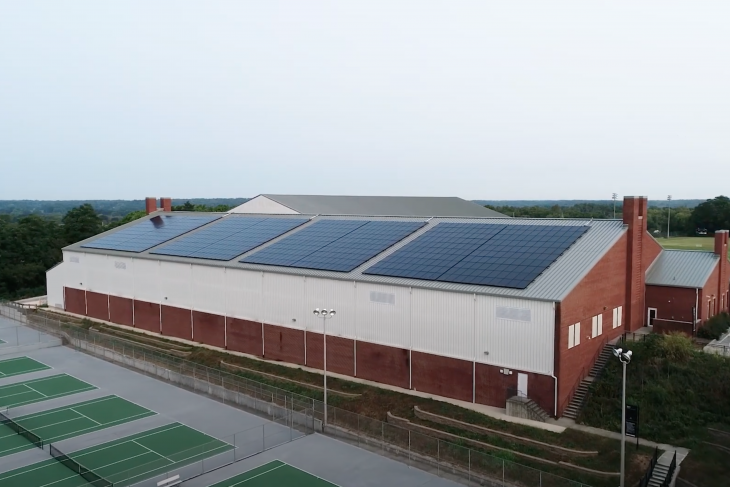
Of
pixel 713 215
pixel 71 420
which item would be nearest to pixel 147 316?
pixel 71 420

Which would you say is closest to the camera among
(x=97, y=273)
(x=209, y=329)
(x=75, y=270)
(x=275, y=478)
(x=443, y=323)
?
(x=275, y=478)

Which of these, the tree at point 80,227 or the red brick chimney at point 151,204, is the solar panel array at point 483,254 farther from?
the tree at point 80,227

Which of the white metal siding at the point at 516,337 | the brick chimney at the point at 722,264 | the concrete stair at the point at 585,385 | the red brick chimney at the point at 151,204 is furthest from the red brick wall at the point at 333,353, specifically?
the red brick chimney at the point at 151,204

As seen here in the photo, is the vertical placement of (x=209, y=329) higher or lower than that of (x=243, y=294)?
lower

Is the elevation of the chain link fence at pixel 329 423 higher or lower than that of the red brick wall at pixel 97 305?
lower

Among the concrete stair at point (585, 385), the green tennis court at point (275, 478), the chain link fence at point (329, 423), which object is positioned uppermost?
the concrete stair at point (585, 385)

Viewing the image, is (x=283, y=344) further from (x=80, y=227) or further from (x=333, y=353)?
(x=80, y=227)


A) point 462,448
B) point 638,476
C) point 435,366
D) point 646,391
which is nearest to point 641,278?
point 646,391
